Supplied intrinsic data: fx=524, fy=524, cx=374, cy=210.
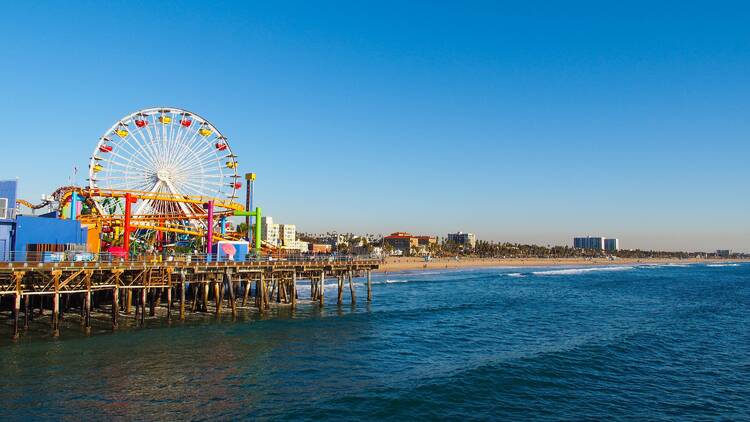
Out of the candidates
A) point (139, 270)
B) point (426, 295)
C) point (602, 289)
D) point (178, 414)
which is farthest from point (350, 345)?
point (602, 289)

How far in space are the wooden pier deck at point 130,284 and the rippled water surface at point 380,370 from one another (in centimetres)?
192

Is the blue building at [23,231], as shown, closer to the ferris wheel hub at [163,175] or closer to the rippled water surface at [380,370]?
the rippled water surface at [380,370]

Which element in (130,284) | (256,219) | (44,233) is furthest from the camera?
(256,219)

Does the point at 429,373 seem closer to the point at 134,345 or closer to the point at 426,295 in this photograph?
the point at 134,345

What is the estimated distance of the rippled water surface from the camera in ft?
63.0

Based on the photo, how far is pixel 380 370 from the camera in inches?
975

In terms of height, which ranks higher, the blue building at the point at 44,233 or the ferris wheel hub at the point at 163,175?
the ferris wheel hub at the point at 163,175

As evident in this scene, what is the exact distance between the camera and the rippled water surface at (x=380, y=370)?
755 inches

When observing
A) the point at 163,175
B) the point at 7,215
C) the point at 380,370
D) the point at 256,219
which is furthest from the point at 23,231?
the point at 380,370

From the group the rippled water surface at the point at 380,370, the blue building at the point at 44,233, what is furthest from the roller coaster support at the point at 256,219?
the blue building at the point at 44,233

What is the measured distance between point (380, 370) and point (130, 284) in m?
19.4

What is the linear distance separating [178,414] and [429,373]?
1126 cm

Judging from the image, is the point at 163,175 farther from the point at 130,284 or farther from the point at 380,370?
the point at 380,370

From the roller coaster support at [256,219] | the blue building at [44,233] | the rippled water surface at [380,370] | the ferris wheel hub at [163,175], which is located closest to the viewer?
the rippled water surface at [380,370]
